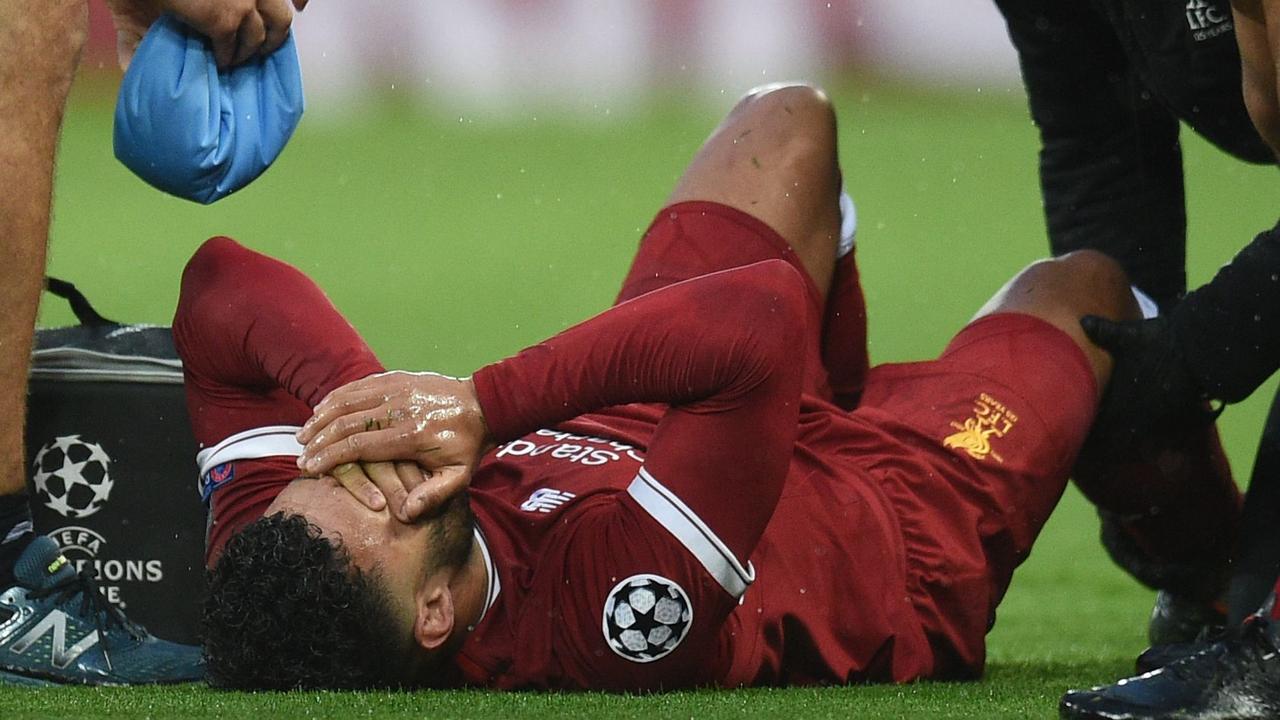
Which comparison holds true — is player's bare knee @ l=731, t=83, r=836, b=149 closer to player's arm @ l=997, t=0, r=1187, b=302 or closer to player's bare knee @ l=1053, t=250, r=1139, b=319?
player's bare knee @ l=1053, t=250, r=1139, b=319

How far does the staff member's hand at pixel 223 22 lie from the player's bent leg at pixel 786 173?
2.94 ft

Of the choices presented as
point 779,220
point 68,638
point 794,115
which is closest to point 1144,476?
point 779,220

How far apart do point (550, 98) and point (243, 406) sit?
1056 cm

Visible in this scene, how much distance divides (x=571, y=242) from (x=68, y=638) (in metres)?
6.64

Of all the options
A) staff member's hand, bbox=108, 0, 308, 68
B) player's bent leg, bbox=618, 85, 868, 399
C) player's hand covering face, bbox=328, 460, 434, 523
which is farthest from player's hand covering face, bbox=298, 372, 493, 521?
player's bent leg, bbox=618, 85, 868, 399

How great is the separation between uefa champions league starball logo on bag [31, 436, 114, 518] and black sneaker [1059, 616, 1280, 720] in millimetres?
1698

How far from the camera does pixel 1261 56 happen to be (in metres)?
2.80

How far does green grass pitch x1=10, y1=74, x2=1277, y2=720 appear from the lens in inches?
108

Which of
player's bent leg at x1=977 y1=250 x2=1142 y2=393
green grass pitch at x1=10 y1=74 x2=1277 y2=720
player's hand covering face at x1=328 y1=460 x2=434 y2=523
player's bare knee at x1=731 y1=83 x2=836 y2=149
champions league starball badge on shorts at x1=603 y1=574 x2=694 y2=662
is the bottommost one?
green grass pitch at x1=10 y1=74 x2=1277 y2=720

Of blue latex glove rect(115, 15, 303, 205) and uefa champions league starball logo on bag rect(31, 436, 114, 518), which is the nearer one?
blue latex glove rect(115, 15, 303, 205)

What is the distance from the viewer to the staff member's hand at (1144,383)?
3449 millimetres

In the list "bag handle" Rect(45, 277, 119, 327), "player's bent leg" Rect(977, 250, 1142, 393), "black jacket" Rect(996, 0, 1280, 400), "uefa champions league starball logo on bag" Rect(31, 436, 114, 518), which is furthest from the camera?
"black jacket" Rect(996, 0, 1280, 400)

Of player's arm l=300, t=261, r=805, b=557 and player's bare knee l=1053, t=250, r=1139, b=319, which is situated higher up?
player's arm l=300, t=261, r=805, b=557

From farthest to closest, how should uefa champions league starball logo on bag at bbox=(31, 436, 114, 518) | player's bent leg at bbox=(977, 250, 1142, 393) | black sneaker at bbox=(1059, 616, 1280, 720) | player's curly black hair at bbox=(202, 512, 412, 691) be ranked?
1. player's bent leg at bbox=(977, 250, 1142, 393)
2. uefa champions league starball logo on bag at bbox=(31, 436, 114, 518)
3. player's curly black hair at bbox=(202, 512, 412, 691)
4. black sneaker at bbox=(1059, 616, 1280, 720)
